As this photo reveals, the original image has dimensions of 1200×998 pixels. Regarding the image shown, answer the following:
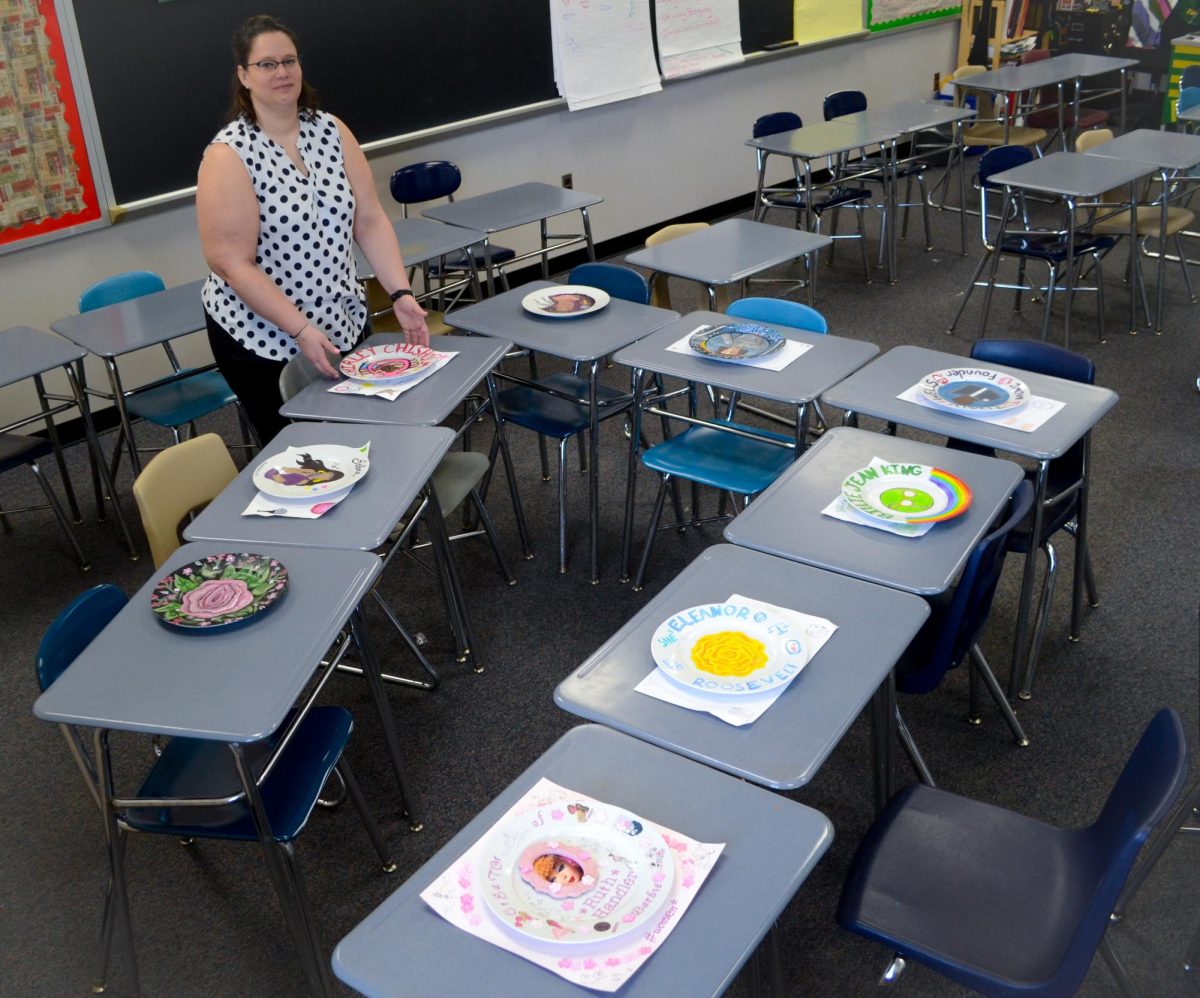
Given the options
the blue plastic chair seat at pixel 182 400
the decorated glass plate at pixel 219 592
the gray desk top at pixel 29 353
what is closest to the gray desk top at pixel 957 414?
the decorated glass plate at pixel 219 592

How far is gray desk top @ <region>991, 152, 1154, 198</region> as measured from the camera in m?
4.69

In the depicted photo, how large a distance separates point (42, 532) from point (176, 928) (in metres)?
2.15

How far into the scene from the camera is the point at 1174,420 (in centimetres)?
437

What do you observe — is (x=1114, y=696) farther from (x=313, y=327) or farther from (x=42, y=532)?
(x=42, y=532)

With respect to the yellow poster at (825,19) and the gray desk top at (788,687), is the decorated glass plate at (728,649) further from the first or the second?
the yellow poster at (825,19)

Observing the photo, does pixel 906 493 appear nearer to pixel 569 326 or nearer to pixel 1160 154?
pixel 569 326

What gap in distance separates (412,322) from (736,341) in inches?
37.6

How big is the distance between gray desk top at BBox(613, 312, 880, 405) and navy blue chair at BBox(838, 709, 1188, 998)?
1.18m

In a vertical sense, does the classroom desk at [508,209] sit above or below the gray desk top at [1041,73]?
below

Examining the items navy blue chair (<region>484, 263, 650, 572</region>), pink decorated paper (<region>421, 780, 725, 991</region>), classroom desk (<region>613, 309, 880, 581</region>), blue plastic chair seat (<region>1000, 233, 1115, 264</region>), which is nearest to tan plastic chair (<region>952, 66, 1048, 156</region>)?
blue plastic chair seat (<region>1000, 233, 1115, 264</region>)

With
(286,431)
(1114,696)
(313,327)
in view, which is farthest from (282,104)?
(1114,696)

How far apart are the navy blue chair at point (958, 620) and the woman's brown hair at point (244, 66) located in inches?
85.8

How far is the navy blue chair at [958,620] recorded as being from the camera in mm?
2268

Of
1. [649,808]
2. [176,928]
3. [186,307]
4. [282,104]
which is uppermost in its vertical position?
[282,104]
